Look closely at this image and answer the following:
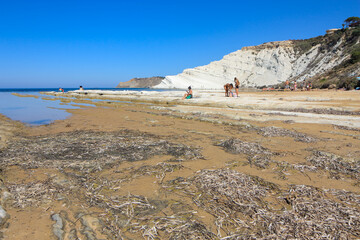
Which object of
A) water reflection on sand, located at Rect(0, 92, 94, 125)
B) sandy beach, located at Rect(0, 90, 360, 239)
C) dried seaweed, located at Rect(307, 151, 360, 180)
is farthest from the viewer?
water reflection on sand, located at Rect(0, 92, 94, 125)

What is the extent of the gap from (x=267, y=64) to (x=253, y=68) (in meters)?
4.27

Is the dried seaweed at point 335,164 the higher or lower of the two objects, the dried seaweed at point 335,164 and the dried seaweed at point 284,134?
the lower

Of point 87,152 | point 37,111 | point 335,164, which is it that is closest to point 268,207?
point 335,164

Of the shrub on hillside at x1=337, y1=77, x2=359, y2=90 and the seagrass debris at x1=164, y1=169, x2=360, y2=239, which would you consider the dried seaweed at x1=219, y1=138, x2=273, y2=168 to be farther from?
the shrub on hillside at x1=337, y1=77, x2=359, y2=90

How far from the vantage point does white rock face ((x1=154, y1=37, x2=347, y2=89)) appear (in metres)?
55.5

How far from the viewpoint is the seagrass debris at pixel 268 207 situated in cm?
258

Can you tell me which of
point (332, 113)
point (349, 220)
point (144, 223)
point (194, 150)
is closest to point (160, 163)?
point (194, 150)

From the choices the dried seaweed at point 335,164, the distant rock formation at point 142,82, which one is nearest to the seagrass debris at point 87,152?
the dried seaweed at point 335,164

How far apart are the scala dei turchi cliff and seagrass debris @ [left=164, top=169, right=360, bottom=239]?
4880cm

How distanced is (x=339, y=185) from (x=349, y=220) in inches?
53.3

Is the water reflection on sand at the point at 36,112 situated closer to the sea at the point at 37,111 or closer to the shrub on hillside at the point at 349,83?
the sea at the point at 37,111

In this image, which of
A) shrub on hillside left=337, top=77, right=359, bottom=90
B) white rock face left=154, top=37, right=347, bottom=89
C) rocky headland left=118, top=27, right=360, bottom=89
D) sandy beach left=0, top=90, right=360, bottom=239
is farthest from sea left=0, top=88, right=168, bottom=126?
white rock face left=154, top=37, right=347, bottom=89

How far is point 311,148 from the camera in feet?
19.8

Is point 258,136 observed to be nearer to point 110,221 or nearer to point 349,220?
point 349,220
